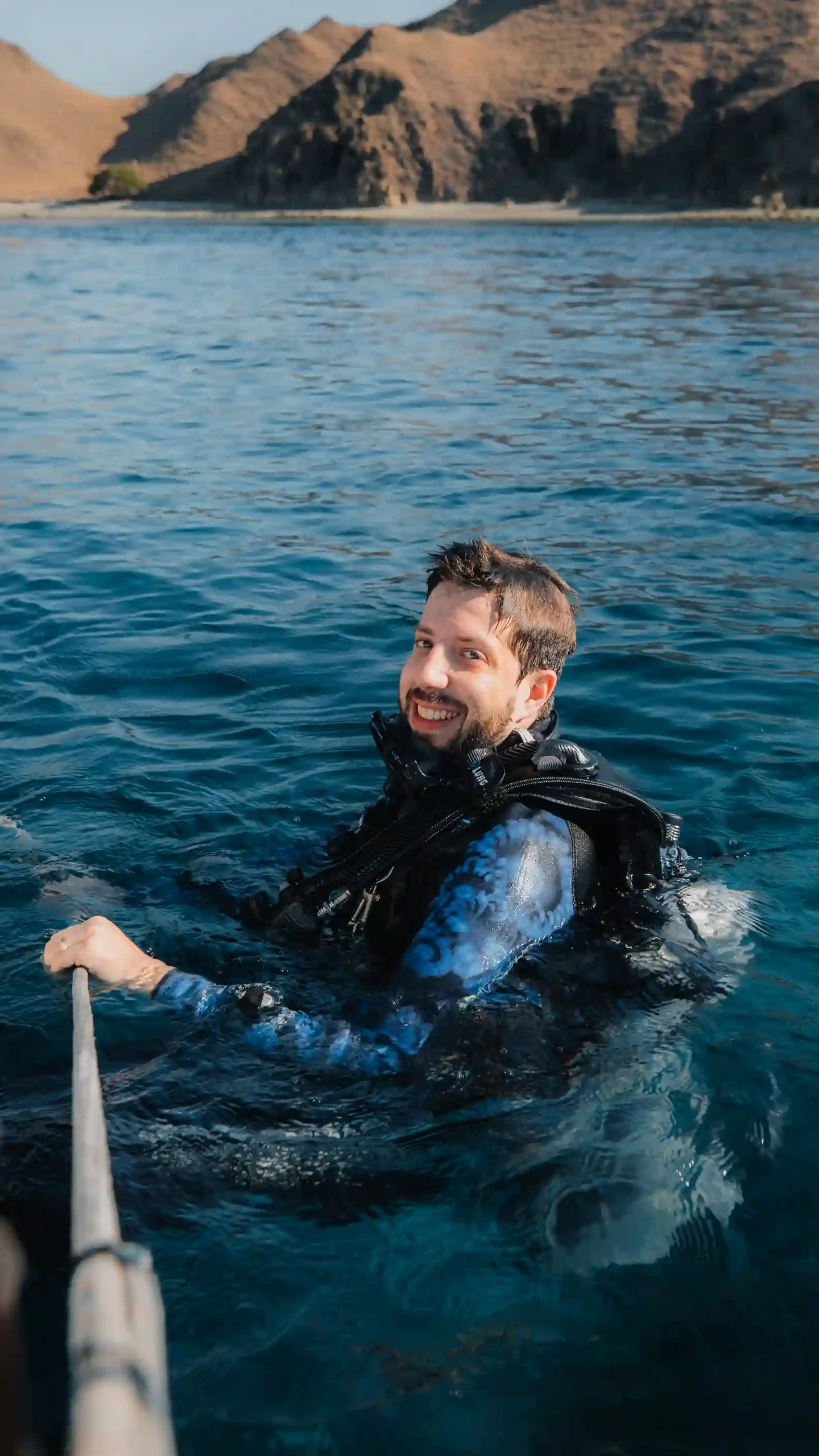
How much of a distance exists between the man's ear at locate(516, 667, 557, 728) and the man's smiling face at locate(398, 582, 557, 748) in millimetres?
87

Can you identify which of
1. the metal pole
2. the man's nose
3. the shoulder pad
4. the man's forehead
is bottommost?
the shoulder pad

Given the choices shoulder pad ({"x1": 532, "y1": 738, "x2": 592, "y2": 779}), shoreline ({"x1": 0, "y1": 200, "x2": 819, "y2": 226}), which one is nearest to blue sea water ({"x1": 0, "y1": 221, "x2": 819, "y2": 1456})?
shoulder pad ({"x1": 532, "y1": 738, "x2": 592, "y2": 779})

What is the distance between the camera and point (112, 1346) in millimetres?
1310

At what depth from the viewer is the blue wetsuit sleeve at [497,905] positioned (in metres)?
3.32

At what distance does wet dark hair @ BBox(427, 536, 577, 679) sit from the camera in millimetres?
3701

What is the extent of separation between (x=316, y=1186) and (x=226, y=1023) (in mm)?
492

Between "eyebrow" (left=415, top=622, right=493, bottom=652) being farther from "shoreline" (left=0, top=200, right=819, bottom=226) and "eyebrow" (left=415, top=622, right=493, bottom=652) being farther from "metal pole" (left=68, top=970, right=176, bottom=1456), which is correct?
"shoreline" (left=0, top=200, right=819, bottom=226)

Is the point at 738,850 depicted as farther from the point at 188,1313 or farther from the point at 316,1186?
the point at 188,1313

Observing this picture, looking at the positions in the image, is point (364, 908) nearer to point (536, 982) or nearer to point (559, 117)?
point (536, 982)

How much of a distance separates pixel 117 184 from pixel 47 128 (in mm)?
47259

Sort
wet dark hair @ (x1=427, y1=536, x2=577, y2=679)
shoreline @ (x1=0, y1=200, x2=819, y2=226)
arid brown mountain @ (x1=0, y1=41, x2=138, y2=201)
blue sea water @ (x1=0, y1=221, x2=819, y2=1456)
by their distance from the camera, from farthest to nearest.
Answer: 1. arid brown mountain @ (x1=0, y1=41, x2=138, y2=201)
2. shoreline @ (x1=0, y1=200, x2=819, y2=226)
3. wet dark hair @ (x1=427, y1=536, x2=577, y2=679)
4. blue sea water @ (x1=0, y1=221, x2=819, y2=1456)

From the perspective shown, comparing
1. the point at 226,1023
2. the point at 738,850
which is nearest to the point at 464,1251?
the point at 226,1023

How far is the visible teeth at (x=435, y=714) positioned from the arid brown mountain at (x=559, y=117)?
79574 mm

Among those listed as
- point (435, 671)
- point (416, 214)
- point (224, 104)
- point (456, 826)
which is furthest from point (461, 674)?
point (224, 104)
